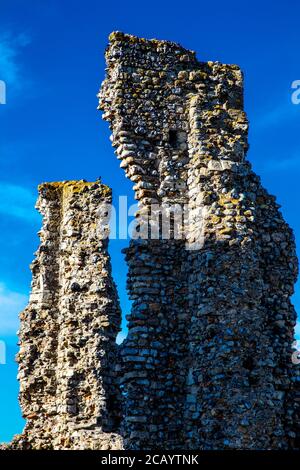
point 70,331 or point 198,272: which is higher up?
point 70,331

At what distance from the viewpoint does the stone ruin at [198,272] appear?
14.4 metres

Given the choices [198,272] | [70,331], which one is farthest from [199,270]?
[70,331]

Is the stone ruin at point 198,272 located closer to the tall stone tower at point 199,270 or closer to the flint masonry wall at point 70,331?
the tall stone tower at point 199,270

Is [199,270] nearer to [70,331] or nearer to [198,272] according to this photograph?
[198,272]

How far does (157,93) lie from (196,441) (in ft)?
18.0

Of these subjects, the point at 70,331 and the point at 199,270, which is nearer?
the point at 199,270

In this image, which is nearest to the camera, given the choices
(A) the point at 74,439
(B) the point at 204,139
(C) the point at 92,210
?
(B) the point at 204,139

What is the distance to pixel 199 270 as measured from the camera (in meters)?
15.0

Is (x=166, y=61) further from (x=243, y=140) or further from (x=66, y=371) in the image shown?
(x=66, y=371)

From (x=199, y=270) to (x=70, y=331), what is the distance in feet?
24.3

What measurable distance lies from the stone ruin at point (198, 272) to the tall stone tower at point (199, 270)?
16 millimetres

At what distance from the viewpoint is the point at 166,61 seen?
1633cm

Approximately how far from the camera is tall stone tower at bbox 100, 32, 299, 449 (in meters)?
14.4

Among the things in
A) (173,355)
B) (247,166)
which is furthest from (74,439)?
(247,166)
